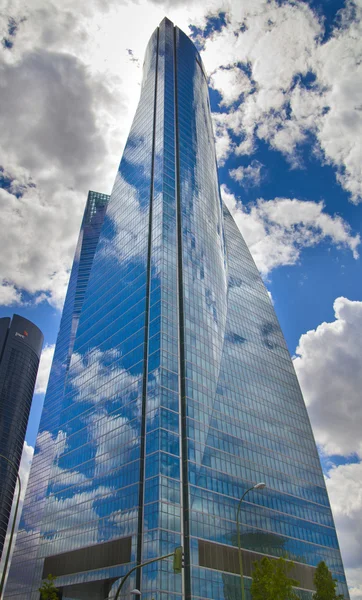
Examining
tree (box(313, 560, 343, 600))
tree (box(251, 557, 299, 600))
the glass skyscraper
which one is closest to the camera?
tree (box(251, 557, 299, 600))

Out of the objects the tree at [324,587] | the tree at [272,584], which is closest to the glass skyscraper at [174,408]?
the tree at [324,587]

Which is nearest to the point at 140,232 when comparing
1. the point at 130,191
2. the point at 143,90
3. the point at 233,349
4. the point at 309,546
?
the point at 130,191

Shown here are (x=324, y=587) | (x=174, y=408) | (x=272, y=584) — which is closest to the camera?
(x=272, y=584)

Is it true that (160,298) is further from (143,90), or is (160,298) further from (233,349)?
(143,90)

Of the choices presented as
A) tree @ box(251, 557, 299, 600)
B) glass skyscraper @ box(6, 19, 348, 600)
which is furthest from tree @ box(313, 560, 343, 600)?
glass skyscraper @ box(6, 19, 348, 600)

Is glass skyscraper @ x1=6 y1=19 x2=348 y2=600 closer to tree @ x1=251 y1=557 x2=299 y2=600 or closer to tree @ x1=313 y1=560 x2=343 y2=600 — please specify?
tree @ x1=313 y1=560 x2=343 y2=600

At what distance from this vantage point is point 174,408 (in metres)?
88.0

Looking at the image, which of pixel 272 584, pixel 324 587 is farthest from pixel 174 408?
pixel 272 584

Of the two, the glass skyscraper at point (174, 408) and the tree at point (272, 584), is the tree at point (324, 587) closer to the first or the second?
the tree at point (272, 584)

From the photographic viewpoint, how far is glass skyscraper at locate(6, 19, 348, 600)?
80.6 metres

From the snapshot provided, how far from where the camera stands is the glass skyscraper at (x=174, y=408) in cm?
8056

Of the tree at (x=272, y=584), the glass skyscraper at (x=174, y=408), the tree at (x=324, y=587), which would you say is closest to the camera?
the tree at (x=272, y=584)

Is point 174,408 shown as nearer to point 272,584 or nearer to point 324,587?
point 324,587

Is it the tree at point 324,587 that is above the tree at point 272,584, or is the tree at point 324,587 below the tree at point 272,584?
above
